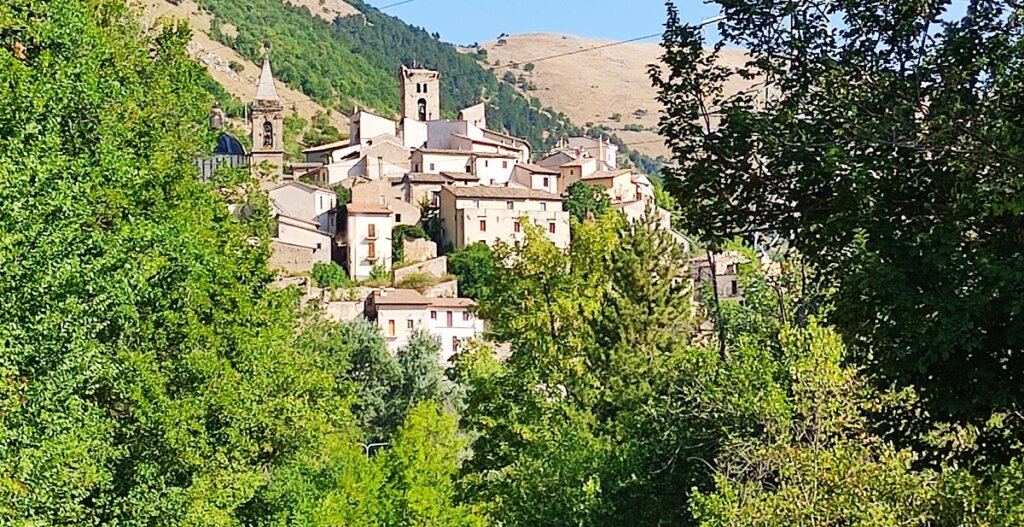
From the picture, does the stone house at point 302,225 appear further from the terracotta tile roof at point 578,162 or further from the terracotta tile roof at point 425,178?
the terracotta tile roof at point 578,162

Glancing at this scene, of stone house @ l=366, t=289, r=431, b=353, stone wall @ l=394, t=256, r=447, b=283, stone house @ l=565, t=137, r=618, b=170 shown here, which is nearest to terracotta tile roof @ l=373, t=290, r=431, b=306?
stone house @ l=366, t=289, r=431, b=353

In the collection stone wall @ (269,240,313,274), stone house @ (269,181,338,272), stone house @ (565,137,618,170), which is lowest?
stone wall @ (269,240,313,274)

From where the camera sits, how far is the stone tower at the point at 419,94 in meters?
124

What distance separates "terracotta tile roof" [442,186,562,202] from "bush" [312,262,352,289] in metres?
9.97

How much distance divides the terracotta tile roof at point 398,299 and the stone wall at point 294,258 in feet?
19.8

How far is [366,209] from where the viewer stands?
3287 inches

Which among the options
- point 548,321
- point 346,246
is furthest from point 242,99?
point 548,321

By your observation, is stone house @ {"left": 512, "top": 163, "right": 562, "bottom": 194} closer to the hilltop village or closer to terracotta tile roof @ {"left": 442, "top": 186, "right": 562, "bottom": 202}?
the hilltop village

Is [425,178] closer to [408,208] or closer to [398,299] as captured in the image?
[408,208]

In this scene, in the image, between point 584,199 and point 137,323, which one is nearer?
point 137,323

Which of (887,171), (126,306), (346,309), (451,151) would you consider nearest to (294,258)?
(346,309)

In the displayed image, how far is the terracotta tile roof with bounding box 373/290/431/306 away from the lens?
2864 inches

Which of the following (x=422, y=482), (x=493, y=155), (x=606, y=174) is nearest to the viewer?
(x=422, y=482)

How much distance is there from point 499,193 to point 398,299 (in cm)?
1536
